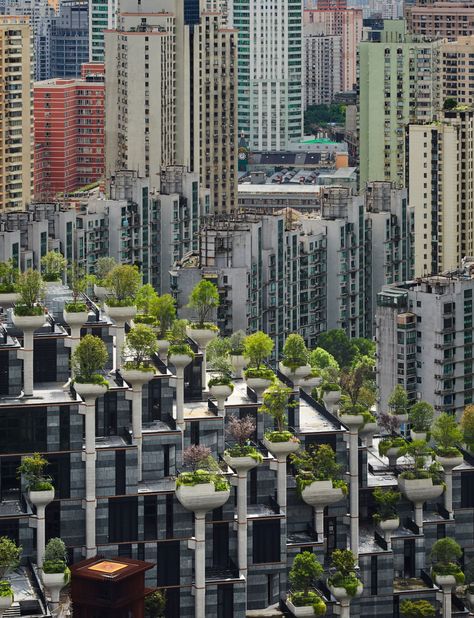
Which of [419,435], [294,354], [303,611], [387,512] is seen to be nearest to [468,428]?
[419,435]

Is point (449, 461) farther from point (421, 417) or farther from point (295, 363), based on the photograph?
point (295, 363)

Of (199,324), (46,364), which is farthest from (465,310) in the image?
(46,364)

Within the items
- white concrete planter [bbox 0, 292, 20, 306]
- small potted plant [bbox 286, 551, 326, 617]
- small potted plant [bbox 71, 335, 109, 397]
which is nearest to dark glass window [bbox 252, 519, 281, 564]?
small potted plant [bbox 286, 551, 326, 617]

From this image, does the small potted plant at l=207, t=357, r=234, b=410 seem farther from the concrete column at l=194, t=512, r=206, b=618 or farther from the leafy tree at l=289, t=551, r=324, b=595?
the leafy tree at l=289, t=551, r=324, b=595

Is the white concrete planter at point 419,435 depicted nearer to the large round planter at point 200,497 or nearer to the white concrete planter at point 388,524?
the white concrete planter at point 388,524

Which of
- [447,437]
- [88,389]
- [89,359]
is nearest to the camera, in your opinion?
[88,389]

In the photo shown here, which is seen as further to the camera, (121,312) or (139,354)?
(121,312)

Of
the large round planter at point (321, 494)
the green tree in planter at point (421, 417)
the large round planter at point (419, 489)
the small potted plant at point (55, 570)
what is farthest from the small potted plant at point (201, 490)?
the green tree in planter at point (421, 417)
